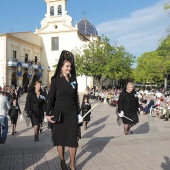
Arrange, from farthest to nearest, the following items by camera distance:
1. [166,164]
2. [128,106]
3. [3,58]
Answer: [3,58] → [128,106] → [166,164]

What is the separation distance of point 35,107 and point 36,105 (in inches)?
2.7

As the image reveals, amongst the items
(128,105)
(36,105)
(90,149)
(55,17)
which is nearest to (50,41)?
(55,17)

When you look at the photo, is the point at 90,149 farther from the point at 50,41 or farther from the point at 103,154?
the point at 50,41

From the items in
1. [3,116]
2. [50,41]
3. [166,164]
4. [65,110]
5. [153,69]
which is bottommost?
[166,164]

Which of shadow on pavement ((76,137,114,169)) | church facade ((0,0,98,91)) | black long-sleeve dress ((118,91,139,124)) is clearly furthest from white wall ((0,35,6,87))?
shadow on pavement ((76,137,114,169))

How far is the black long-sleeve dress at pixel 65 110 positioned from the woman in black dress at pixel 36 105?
329 cm

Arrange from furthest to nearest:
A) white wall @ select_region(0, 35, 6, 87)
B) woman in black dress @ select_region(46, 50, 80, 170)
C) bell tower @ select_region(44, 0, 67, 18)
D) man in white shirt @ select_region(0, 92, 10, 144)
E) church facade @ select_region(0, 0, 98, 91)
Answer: bell tower @ select_region(44, 0, 67, 18)
church facade @ select_region(0, 0, 98, 91)
white wall @ select_region(0, 35, 6, 87)
man in white shirt @ select_region(0, 92, 10, 144)
woman in black dress @ select_region(46, 50, 80, 170)

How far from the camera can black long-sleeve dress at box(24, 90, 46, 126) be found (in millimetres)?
7866

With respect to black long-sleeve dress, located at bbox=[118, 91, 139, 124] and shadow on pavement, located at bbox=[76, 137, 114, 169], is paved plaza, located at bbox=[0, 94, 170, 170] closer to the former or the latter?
shadow on pavement, located at bbox=[76, 137, 114, 169]

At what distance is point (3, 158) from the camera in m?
5.86

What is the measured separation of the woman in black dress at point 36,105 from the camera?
25.8 feet

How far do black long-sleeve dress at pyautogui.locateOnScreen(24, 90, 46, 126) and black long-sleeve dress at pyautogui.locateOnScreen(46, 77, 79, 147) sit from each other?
329 cm

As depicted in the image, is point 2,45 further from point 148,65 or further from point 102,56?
point 148,65

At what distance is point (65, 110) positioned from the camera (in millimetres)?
4617
